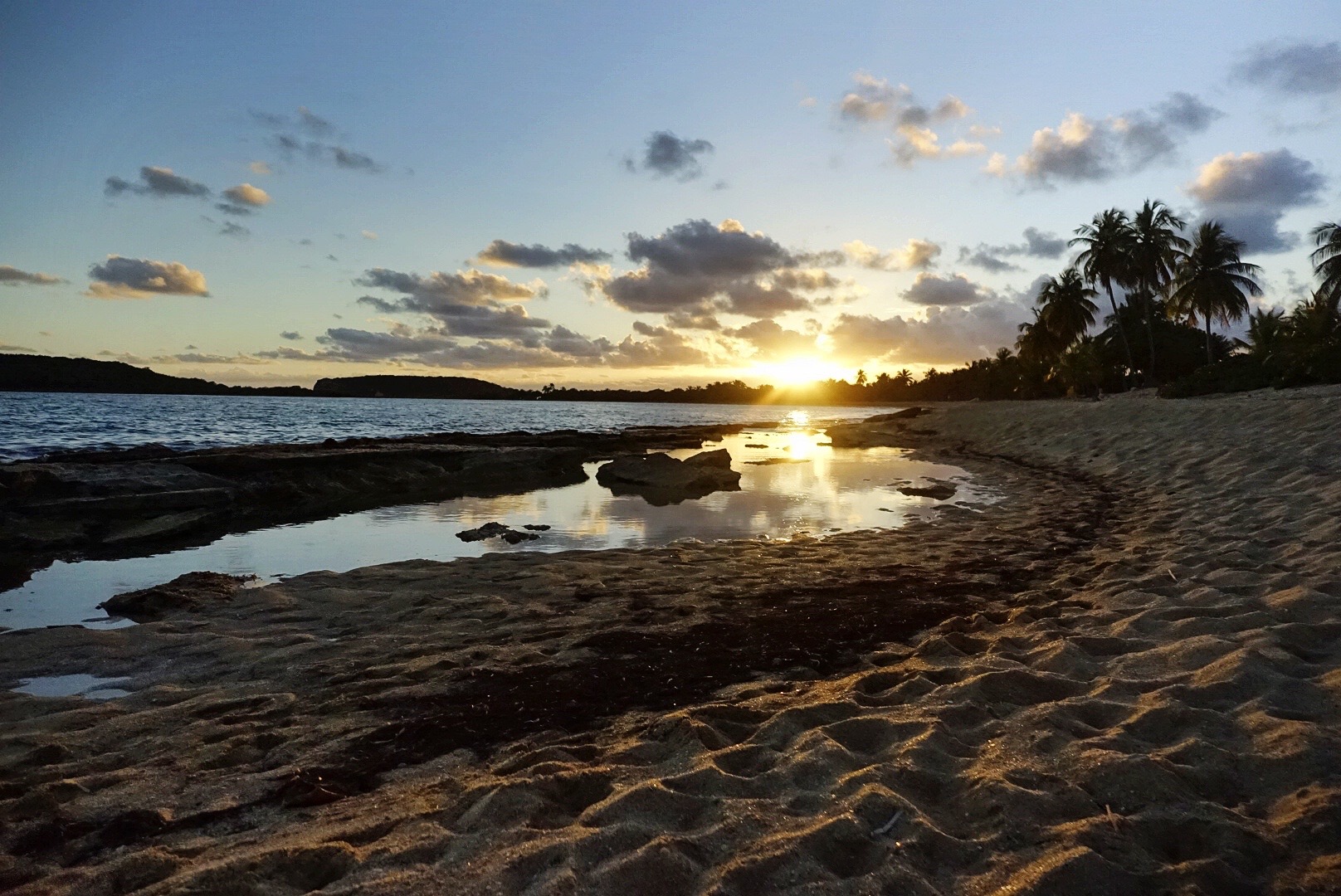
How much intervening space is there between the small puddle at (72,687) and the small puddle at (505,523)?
147 centimetres

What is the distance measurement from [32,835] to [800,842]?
3316mm

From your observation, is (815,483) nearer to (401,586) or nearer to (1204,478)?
(1204,478)

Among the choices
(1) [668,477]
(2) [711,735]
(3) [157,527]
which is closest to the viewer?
(2) [711,735]

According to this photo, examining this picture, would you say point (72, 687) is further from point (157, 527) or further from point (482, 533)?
point (157, 527)

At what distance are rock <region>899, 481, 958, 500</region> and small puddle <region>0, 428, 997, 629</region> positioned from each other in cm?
20

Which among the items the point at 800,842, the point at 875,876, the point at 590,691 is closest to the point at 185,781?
the point at 590,691

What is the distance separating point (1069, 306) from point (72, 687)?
241 ft

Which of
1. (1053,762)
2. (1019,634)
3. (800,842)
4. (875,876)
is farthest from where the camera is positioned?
(1019,634)

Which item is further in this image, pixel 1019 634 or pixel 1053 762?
pixel 1019 634

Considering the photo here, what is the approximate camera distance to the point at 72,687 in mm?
4672

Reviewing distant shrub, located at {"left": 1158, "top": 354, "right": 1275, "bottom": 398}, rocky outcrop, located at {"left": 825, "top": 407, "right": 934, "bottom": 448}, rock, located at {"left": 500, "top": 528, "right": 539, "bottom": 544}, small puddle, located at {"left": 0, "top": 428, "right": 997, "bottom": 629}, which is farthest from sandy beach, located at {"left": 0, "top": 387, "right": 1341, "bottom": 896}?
distant shrub, located at {"left": 1158, "top": 354, "right": 1275, "bottom": 398}

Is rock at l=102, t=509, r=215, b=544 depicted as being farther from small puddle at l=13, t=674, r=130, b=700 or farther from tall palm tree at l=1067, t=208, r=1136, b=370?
tall palm tree at l=1067, t=208, r=1136, b=370

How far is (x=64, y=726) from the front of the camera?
13.1 feet

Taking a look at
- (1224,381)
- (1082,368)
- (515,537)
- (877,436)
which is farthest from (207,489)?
(1082,368)
